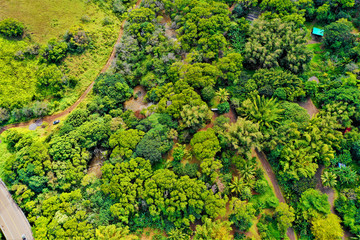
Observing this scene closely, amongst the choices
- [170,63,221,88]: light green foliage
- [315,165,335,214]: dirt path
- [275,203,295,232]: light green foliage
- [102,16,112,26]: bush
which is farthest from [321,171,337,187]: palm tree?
[102,16,112,26]: bush

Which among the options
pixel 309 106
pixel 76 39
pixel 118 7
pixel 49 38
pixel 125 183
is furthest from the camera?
pixel 118 7

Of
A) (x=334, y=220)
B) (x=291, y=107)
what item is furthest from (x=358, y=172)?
(x=291, y=107)

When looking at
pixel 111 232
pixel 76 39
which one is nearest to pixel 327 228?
pixel 111 232

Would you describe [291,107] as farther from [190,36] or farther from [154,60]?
[154,60]

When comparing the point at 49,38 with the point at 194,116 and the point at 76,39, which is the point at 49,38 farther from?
the point at 194,116

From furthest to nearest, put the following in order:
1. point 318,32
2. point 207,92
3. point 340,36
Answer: point 318,32
point 340,36
point 207,92

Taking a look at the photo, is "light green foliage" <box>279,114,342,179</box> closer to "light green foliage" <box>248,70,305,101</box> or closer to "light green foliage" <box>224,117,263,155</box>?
"light green foliage" <box>224,117,263,155</box>

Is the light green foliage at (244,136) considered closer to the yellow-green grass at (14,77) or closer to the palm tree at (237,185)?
the palm tree at (237,185)
